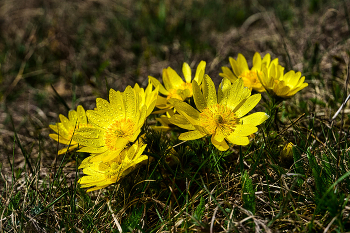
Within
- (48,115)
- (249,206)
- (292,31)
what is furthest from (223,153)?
(292,31)

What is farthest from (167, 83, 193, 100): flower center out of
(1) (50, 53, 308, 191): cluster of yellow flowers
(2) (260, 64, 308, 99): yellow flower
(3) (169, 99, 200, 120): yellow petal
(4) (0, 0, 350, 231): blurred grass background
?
(4) (0, 0, 350, 231): blurred grass background

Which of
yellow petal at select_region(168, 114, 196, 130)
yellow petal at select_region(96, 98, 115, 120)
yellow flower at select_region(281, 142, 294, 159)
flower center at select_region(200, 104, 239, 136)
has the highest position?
yellow petal at select_region(96, 98, 115, 120)

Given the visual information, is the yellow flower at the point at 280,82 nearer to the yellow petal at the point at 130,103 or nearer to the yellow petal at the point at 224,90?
the yellow petal at the point at 224,90

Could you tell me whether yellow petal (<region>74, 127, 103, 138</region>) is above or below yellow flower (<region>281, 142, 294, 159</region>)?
above

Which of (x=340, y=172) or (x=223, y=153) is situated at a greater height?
(x=223, y=153)

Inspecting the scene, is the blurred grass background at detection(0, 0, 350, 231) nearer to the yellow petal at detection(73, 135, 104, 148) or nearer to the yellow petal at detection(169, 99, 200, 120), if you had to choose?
the yellow petal at detection(73, 135, 104, 148)

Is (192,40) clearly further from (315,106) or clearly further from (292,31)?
(315,106)

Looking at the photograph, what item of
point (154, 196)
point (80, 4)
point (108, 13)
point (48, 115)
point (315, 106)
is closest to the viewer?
point (154, 196)
